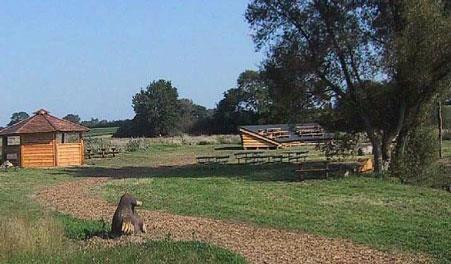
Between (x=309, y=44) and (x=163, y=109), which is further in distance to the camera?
(x=163, y=109)

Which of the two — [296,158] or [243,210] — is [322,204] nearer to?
[243,210]

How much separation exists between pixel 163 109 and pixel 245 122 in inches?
625

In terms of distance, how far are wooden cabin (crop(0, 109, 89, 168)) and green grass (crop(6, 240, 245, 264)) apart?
97.0 ft

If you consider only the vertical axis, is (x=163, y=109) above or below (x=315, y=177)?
above

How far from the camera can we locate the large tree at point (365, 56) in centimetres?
2592

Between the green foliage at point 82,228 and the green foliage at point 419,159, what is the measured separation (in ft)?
53.8

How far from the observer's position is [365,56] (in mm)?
28391

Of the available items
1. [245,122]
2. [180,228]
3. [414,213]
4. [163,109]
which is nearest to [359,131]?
[414,213]

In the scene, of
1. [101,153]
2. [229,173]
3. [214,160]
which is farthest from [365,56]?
[101,153]

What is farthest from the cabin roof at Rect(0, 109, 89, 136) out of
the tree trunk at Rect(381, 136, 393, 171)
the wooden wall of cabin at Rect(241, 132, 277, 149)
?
the wooden wall of cabin at Rect(241, 132, 277, 149)

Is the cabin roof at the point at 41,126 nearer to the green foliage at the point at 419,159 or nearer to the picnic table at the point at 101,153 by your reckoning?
the picnic table at the point at 101,153

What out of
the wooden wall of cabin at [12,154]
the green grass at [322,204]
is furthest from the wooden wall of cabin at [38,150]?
the green grass at [322,204]

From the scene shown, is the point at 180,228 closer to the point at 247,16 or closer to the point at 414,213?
the point at 414,213

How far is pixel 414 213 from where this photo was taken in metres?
18.2
